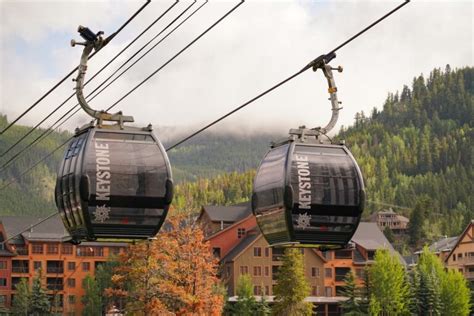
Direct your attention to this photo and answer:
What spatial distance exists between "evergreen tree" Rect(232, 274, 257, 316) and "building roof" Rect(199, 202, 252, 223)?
58.5 ft

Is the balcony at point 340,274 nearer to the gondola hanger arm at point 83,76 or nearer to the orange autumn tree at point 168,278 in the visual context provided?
the orange autumn tree at point 168,278

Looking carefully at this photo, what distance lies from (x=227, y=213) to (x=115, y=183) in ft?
322

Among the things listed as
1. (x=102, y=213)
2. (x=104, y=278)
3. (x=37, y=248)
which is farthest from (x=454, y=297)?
(x=102, y=213)

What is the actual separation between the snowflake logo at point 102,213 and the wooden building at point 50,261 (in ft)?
301

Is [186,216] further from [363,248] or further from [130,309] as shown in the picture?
[363,248]

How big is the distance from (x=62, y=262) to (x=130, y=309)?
196 ft

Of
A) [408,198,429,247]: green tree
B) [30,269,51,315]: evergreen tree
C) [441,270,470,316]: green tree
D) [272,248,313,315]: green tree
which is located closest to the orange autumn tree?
[272,248,313,315]: green tree

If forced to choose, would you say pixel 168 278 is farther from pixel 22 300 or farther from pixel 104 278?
pixel 104 278

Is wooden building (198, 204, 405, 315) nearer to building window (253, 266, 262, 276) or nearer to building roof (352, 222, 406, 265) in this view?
building window (253, 266, 262, 276)

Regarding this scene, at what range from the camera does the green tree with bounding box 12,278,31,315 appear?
321 ft

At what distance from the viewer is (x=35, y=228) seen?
115875 mm

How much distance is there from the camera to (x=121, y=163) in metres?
18.1

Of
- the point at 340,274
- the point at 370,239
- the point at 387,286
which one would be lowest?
the point at 387,286

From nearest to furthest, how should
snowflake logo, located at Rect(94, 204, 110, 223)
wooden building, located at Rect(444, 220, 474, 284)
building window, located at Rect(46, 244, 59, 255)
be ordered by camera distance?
snowflake logo, located at Rect(94, 204, 110, 223), building window, located at Rect(46, 244, 59, 255), wooden building, located at Rect(444, 220, 474, 284)
